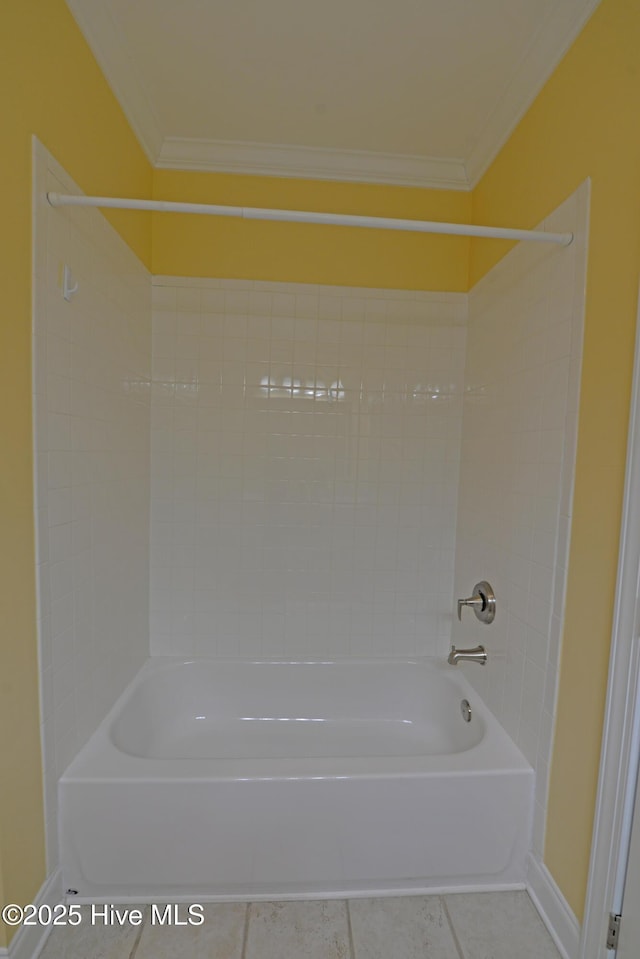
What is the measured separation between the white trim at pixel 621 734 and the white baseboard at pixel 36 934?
1399 millimetres

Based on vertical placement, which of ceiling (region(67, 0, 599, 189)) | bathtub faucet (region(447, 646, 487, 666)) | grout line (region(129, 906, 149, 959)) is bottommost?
grout line (region(129, 906, 149, 959))

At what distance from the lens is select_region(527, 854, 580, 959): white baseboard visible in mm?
1241

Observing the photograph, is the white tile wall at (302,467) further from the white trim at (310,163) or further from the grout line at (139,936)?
the grout line at (139,936)

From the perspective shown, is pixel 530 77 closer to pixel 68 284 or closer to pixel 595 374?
pixel 595 374

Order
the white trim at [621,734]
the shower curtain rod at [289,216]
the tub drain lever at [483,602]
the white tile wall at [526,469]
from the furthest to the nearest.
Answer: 1. the tub drain lever at [483,602]
2. the white tile wall at [526,469]
3. the shower curtain rod at [289,216]
4. the white trim at [621,734]

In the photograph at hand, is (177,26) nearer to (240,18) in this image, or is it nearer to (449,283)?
(240,18)

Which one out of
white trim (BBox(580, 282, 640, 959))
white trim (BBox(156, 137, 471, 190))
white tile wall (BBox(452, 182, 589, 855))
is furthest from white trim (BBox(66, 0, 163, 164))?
white trim (BBox(580, 282, 640, 959))

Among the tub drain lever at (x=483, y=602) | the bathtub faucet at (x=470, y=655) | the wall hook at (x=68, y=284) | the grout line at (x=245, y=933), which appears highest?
the wall hook at (x=68, y=284)

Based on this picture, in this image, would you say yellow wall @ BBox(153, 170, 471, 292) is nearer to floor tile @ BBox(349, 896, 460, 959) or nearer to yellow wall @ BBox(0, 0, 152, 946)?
yellow wall @ BBox(0, 0, 152, 946)

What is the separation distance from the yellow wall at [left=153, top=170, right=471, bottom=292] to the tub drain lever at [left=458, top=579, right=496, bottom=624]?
134 centimetres

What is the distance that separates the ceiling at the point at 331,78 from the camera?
1.37 metres

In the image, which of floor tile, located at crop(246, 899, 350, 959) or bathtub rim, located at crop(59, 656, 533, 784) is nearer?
floor tile, located at crop(246, 899, 350, 959)

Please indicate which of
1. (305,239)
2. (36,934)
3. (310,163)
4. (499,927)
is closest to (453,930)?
(499,927)

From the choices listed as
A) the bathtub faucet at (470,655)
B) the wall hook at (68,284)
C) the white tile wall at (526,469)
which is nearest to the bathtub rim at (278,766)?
the white tile wall at (526,469)
